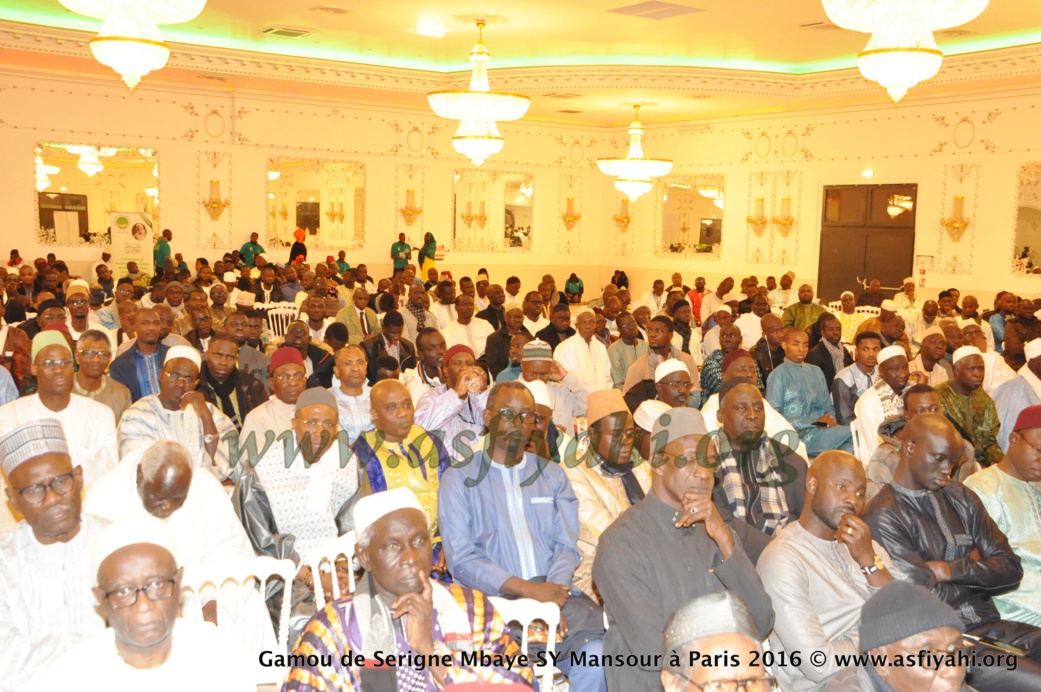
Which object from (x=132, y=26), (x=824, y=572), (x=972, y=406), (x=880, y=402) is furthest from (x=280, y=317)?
(x=824, y=572)

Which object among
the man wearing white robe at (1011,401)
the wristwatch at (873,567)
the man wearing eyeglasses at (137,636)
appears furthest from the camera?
the man wearing white robe at (1011,401)

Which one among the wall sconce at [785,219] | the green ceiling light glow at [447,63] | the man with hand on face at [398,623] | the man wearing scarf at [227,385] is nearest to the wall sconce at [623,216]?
the wall sconce at [785,219]

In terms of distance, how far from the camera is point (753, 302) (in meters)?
10.2

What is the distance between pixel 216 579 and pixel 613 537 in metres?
1.27

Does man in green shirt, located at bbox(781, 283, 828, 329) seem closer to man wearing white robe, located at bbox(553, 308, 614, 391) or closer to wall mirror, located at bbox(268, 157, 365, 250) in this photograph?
man wearing white robe, located at bbox(553, 308, 614, 391)

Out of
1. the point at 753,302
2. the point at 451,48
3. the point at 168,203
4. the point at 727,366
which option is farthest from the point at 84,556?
the point at 168,203

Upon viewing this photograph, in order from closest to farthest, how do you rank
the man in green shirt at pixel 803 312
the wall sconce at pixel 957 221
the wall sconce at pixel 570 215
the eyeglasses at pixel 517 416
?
1. the eyeglasses at pixel 517 416
2. the man in green shirt at pixel 803 312
3. the wall sconce at pixel 957 221
4. the wall sconce at pixel 570 215

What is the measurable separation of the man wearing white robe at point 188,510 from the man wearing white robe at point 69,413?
0.90 metres

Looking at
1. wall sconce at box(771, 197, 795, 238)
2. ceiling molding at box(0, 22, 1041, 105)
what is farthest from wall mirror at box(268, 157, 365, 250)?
wall sconce at box(771, 197, 795, 238)

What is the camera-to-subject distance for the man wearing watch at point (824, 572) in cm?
288

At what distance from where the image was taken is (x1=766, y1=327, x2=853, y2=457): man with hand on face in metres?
5.83

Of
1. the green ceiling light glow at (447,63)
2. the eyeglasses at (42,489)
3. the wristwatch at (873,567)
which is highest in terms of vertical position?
the green ceiling light glow at (447,63)

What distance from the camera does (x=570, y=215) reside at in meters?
18.7

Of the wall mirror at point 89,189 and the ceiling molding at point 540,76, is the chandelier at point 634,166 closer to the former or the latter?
the ceiling molding at point 540,76
